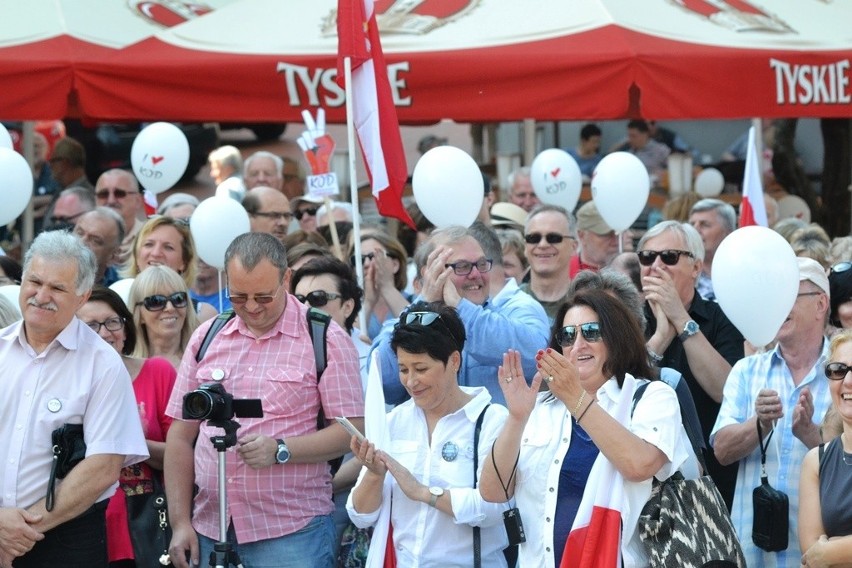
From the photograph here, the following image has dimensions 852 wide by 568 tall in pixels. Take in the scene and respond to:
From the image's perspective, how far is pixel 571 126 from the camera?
51.2ft

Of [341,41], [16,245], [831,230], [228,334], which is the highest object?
[341,41]

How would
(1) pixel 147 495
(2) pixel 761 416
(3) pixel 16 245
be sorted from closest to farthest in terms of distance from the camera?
(2) pixel 761 416 < (1) pixel 147 495 < (3) pixel 16 245

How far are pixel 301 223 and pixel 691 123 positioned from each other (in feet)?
25.2

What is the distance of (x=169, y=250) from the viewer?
6852 millimetres

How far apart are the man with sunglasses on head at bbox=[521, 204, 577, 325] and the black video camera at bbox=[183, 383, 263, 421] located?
7.32 ft

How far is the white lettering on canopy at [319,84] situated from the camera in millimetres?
7840

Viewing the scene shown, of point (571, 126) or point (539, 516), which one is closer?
point (539, 516)

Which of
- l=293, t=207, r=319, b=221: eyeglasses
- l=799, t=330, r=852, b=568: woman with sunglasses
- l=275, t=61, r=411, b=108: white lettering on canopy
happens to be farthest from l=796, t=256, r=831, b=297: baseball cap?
l=293, t=207, r=319, b=221: eyeglasses

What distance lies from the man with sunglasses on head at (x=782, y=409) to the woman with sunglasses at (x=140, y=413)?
2.11 m

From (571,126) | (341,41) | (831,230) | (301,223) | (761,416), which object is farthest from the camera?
(571,126)

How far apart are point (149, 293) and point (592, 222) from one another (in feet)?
10.6

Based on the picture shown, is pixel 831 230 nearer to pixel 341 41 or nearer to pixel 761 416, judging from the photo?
pixel 341 41

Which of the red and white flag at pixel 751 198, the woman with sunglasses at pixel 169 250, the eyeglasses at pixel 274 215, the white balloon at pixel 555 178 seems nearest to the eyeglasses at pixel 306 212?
the eyeglasses at pixel 274 215

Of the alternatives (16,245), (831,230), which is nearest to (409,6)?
(16,245)
